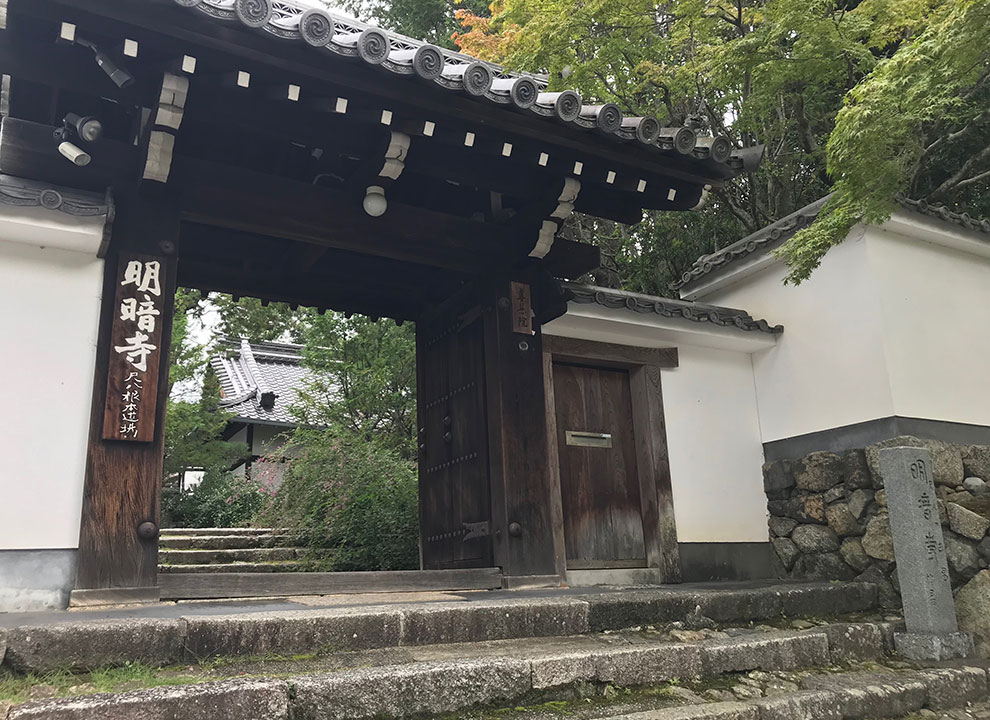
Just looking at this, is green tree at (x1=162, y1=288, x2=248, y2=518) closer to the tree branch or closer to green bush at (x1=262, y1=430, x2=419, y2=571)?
green bush at (x1=262, y1=430, x2=419, y2=571)

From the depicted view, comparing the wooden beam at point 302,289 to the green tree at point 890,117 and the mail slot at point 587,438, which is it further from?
the green tree at point 890,117

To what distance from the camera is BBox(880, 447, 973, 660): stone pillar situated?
5203mm

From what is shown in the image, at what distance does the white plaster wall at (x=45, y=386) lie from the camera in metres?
4.73

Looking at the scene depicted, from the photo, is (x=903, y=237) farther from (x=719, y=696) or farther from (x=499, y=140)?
(x=719, y=696)

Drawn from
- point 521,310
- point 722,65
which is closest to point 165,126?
point 521,310

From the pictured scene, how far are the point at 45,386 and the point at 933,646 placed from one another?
6036 millimetres

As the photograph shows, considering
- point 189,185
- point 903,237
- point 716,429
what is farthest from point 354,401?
point 903,237

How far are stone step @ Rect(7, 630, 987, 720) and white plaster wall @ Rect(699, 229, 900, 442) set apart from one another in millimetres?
3048

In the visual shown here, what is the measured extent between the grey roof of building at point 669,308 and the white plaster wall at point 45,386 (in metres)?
4.01

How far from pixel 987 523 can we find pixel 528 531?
152 inches

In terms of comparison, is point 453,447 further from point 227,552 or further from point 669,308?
point 227,552

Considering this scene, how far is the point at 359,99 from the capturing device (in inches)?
198

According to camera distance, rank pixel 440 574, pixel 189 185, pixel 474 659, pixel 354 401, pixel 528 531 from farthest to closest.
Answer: pixel 354 401 < pixel 528 531 < pixel 440 574 < pixel 189 185 < pixel 474 659

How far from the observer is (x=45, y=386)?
492cm
